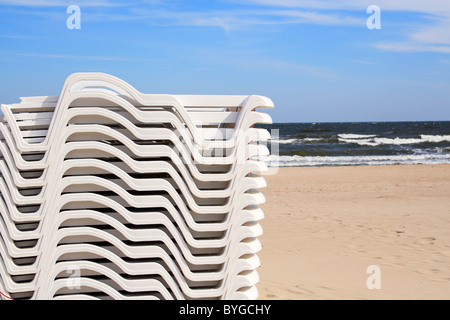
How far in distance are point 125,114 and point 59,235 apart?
3.35 ft

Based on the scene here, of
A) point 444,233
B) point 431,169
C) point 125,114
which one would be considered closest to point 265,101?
point 125,114

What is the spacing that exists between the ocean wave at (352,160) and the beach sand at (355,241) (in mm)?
9199

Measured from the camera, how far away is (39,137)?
12.4 feet

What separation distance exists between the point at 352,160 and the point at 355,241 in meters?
18.4

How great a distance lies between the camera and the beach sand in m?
5.26

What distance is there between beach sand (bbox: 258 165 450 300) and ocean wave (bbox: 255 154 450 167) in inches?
362

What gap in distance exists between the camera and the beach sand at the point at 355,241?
207 inches

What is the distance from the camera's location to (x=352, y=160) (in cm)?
2528

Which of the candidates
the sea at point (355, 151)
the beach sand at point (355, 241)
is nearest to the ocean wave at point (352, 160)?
the sea at point (355, 151)

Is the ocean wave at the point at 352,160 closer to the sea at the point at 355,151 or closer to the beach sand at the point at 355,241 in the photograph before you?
the sea at the point at 355,151

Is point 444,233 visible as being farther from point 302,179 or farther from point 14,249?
point 302,179

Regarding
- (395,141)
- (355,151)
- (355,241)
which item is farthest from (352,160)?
(355,241)

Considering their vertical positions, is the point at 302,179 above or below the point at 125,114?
below

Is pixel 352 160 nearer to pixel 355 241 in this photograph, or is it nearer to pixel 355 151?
pixel 355 151
